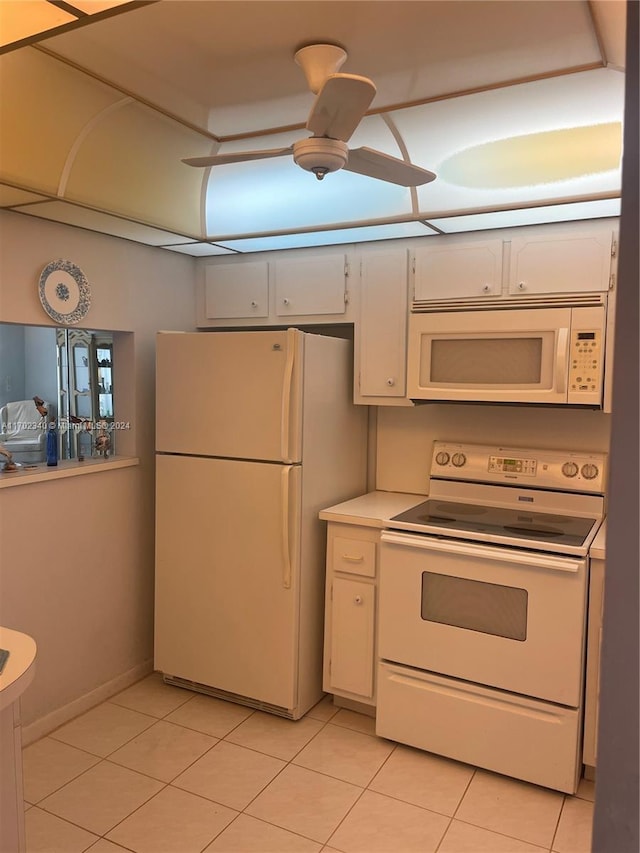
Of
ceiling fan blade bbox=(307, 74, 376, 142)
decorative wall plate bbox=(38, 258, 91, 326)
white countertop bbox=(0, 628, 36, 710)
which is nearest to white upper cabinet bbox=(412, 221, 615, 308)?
ceiling fan blade bbox=(307, 74, 376, 142)

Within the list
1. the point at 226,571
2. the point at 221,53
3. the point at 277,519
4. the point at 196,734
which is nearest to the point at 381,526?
the point at 277,519

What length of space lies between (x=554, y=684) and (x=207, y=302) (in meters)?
2.49

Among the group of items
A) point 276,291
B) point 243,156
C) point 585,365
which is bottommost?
point 585,365

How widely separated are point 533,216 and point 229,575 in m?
2.02

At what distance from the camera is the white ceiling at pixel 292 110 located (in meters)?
1.55

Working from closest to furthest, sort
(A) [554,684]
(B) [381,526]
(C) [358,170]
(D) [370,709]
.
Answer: (C) [358,170] → (A) [554,684] → (B) [381,526] → (D) [370,709]

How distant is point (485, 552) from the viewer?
2.48 m

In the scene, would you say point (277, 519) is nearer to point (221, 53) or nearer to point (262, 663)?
point (262, 663)

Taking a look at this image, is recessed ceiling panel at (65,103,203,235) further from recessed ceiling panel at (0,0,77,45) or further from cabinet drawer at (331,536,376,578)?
cabinet drawer at (331,536,376,578)

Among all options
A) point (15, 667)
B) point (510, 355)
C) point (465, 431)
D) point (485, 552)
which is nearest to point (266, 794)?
point (485, 552)

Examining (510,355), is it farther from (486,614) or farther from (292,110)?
(292,110)

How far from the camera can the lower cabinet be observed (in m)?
2.84

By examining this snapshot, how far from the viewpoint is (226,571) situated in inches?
118

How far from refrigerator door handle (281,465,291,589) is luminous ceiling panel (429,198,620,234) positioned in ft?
4.03
